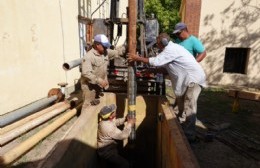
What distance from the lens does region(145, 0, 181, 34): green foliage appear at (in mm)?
21266

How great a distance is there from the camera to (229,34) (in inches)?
465

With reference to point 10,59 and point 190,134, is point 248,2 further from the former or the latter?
point 10,59

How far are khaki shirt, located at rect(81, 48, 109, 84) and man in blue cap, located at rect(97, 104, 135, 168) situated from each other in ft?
2.52

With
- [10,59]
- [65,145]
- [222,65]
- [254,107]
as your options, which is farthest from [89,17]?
[65,145]

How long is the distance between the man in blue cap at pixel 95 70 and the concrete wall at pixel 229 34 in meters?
7.62

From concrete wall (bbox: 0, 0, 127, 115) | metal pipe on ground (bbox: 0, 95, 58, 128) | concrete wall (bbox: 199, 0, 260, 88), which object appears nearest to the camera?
metal pipe on ground (bbox: 0, 95, 58, 128)

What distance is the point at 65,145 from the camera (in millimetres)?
3654

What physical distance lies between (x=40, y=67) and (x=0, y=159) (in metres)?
4.42

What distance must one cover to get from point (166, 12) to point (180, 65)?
17.8 metres

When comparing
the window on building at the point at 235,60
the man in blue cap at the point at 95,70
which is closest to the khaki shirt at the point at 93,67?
the man in blue cap at the point at 95,70

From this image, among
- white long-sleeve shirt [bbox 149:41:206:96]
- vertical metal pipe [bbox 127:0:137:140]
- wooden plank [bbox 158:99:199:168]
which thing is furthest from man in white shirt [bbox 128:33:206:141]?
wooden plank [bbox 158:99:199:168]

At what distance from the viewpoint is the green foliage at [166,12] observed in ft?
69.8

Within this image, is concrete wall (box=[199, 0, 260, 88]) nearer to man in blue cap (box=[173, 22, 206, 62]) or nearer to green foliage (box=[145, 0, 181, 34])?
man in blue cap (box=[173, 22, 206, 62])

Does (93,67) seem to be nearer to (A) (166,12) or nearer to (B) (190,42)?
(B) (190,42)
